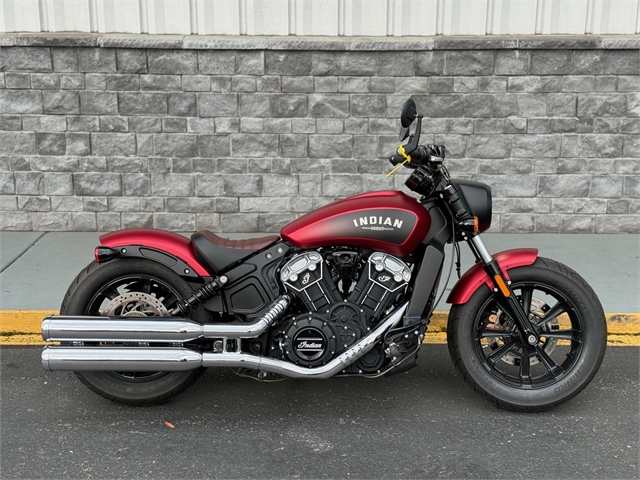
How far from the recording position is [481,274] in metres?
4.13

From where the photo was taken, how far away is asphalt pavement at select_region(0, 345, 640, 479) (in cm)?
361

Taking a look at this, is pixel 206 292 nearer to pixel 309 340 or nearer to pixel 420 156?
pixel 309 340

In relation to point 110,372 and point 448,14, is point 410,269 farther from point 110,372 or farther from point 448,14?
point 448,14

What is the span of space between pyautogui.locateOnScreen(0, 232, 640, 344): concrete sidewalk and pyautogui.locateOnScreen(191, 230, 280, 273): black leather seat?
205 centimetres

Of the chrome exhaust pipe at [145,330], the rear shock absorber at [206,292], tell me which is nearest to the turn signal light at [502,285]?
the chrome exhaust pipe at [145,330]

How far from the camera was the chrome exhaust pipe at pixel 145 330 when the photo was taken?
3928 mm

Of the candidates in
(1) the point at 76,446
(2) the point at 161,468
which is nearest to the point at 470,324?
(2) the point at 161,468

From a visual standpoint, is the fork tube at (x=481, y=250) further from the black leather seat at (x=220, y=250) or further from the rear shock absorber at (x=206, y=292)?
the rear shock absorber at (x=206, y=292)

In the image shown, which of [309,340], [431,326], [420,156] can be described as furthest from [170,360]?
[431,326]

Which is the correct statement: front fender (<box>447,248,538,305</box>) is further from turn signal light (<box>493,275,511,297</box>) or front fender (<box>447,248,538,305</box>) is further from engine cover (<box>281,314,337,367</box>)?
engine cover (<box>281,314,337,367</box>)

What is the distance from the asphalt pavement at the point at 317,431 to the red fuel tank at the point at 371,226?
Answer: 1004 millimetres

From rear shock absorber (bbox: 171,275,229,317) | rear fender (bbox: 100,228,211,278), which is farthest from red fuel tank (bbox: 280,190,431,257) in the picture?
rear fender (bbox: 100,228,211,278)

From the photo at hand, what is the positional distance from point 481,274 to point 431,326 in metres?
1.41

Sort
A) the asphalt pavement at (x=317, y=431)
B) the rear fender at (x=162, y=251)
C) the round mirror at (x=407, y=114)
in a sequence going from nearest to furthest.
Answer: the asphalt pavement at (x=317, y=431), the round mirror at (x=407, y=114), the rear fender at (x=162, y=251)
